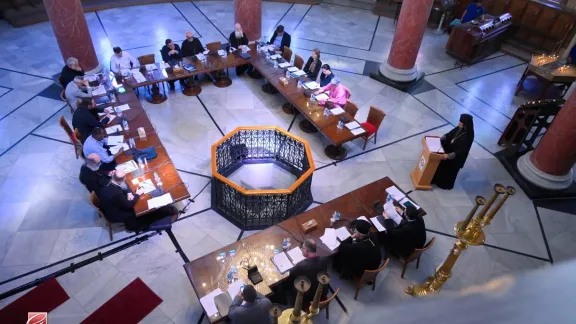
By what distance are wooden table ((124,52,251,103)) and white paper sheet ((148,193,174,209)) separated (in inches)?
158

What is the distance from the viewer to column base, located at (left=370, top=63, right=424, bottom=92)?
34.3 feet

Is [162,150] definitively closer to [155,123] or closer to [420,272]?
[155,123]

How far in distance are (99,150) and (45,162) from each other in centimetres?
205

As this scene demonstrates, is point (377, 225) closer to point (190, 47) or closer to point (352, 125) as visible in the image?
point (352, 125)

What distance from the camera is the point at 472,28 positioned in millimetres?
11781

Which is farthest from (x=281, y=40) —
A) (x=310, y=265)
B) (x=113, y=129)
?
(x=310, y=265)

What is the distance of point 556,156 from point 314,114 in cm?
479

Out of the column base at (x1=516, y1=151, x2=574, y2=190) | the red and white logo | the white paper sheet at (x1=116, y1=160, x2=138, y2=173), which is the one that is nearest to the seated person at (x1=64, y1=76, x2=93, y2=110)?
the white paper sheet at (x1=116, y1=160, x2=138, y2=173)

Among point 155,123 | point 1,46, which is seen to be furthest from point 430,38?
point 1,46

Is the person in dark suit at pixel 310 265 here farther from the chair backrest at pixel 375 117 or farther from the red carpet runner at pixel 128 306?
the chair backrest at pixel 375 117

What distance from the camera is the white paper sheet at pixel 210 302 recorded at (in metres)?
4.65

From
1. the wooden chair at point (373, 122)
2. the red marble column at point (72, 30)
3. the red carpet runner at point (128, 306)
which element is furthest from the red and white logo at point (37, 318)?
the wooden chair at point (373, 122)

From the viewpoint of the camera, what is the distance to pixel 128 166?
6418 mm

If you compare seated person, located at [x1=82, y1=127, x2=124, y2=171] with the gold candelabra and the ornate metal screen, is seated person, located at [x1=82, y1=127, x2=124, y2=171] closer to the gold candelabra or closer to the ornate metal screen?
the ornate metal screen
